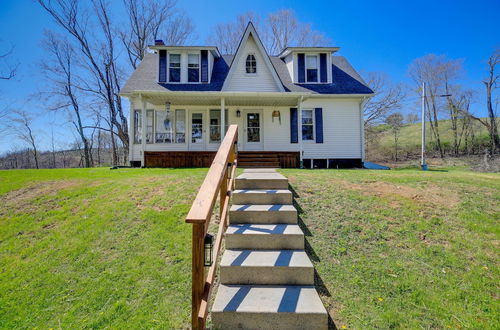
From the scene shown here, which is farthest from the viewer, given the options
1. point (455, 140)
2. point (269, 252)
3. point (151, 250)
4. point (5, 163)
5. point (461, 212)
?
point (5, 163)

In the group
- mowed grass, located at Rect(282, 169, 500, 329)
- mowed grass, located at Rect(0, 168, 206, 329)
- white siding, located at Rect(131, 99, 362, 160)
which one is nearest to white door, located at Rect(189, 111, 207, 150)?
white siding, located at Rect(131, 99, 362, 160)

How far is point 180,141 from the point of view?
11.6 meters

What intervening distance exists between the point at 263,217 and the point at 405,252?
6.98 feet

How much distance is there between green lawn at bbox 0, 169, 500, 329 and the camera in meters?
2.40

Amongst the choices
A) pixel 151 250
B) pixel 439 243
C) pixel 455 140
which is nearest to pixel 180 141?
pixel 151 250

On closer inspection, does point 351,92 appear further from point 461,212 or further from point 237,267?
point 237,267

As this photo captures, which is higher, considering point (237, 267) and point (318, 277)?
point (237, 267)

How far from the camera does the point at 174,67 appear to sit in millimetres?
11781

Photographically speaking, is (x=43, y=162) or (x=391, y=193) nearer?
(x=391, y=193)

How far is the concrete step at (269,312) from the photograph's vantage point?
216 cm

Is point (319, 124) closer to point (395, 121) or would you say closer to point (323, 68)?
point (323, 68)

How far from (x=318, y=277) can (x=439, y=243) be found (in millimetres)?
2160

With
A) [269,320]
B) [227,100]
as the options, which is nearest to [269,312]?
A: [269,320]

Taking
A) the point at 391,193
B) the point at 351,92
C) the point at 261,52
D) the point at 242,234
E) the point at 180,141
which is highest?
the point at 261,52
